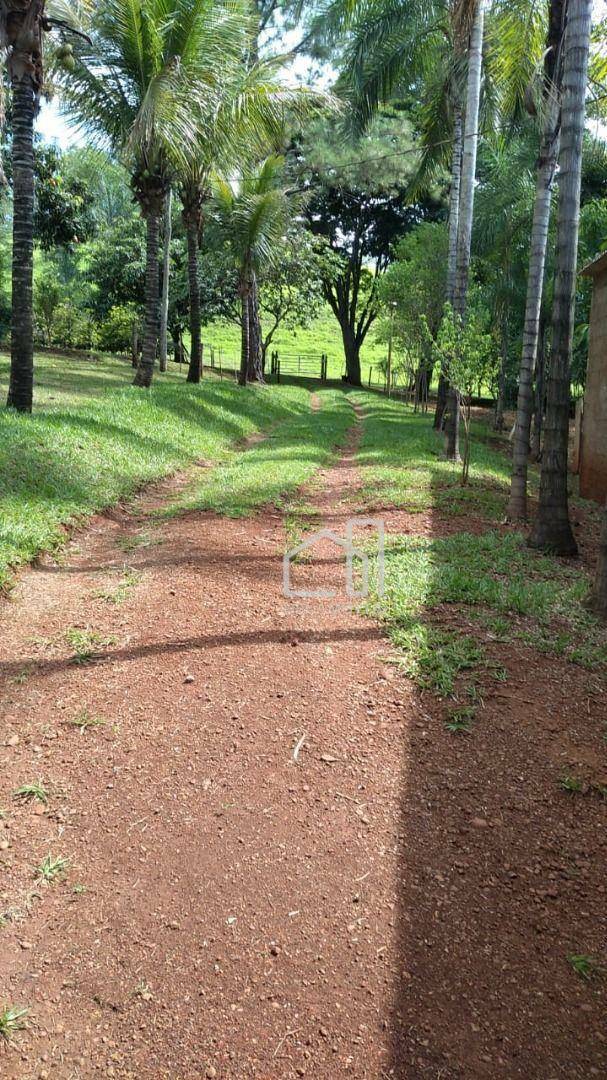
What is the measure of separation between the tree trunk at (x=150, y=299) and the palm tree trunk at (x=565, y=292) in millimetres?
9863

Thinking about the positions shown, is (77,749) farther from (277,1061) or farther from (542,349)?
(542,349)

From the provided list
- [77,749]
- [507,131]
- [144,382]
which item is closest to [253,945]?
[77,749]

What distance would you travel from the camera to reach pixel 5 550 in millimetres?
5301

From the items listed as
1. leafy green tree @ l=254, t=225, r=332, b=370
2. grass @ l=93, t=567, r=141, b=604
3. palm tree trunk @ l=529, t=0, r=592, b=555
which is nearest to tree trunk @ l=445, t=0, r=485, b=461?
palm tree trunk @ l=529, t=0, r=592, b=555

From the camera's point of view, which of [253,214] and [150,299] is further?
[253,214]

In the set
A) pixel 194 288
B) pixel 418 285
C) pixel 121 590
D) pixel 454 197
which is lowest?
pixel 121 590

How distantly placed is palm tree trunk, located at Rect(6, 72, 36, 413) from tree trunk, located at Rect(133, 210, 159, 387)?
201 inches

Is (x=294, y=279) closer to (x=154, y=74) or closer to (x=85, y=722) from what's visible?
(x=154, y=74)

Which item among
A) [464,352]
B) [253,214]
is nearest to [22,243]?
[464,352]

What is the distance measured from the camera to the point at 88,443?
29.1ft

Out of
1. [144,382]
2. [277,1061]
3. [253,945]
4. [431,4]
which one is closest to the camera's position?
[277,1061]

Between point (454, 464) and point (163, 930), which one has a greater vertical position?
point (454, 464)

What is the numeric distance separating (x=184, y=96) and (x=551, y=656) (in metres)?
11.5

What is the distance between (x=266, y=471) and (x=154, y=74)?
7884 mm
